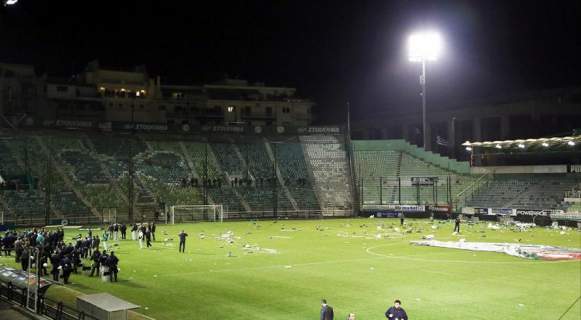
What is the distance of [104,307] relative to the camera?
15.9 meters

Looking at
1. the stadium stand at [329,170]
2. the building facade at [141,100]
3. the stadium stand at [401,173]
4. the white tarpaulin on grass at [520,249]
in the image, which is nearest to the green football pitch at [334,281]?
the white tarpaulin on grass at [520,249]

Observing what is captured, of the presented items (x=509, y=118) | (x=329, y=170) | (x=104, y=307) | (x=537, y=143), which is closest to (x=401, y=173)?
(x=329, y=170)

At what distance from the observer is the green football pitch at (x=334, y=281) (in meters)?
21.1

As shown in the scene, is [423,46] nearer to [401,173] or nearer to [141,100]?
[401,173]

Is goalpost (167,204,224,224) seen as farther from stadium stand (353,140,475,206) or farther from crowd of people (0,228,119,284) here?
crowd of people (0,228,119,284)

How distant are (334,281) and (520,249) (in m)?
15.8

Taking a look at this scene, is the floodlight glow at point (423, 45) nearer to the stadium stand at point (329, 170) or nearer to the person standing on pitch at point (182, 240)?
the stadium stand at point (329, 170)

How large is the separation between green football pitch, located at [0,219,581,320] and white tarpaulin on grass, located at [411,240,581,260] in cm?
122

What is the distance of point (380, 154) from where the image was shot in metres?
88.1

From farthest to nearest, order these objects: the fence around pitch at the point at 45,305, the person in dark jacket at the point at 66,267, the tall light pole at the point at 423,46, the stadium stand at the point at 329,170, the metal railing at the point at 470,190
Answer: the stadium stand at the point at 329,170, the metal railing at the point at 470,190, the tall light pole at the point at 423,46, the person in dark jacket at the point at 66,267, the fence around pitch at the point at 45,305

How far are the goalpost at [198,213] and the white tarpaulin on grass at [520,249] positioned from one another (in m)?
32.6

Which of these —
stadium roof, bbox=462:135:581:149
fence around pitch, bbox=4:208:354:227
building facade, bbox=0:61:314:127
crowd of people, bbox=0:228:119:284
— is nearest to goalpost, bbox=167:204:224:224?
fence around pitch, bbox=4:208:354:227

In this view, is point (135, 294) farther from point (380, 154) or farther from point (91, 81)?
point (91, 81)

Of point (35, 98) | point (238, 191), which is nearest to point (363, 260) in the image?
point (238, 191)
